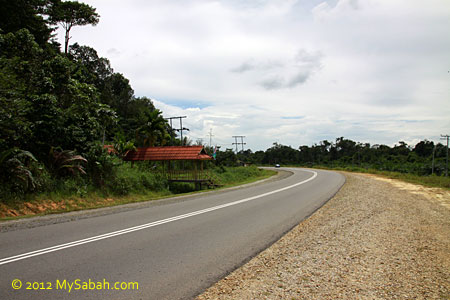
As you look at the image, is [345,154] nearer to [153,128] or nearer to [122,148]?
[153,128]

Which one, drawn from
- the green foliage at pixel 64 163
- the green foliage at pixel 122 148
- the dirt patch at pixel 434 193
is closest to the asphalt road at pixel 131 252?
the green foliage at pixel 64 163

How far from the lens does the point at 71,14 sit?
106ft

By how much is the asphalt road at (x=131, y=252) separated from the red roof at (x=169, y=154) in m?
14.8

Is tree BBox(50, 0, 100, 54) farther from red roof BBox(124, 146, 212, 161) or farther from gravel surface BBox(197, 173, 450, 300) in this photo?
gravel surface BBox(197, 173, 450, 300)

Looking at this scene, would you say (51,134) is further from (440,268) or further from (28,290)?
(440,268)

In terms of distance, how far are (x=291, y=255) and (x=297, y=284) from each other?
151cm

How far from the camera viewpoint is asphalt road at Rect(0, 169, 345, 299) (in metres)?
4.42

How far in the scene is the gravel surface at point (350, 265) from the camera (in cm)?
449

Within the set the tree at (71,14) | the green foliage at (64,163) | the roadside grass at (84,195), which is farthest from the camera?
the tree at (71,14)

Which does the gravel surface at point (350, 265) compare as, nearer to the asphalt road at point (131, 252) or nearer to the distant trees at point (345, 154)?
the asphalt road at point (131, 252)

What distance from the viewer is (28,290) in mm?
4242

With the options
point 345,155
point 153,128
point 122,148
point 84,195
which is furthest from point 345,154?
point 84,195

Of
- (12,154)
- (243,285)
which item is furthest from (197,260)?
(12,154)

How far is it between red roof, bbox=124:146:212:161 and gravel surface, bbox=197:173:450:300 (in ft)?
54.5
